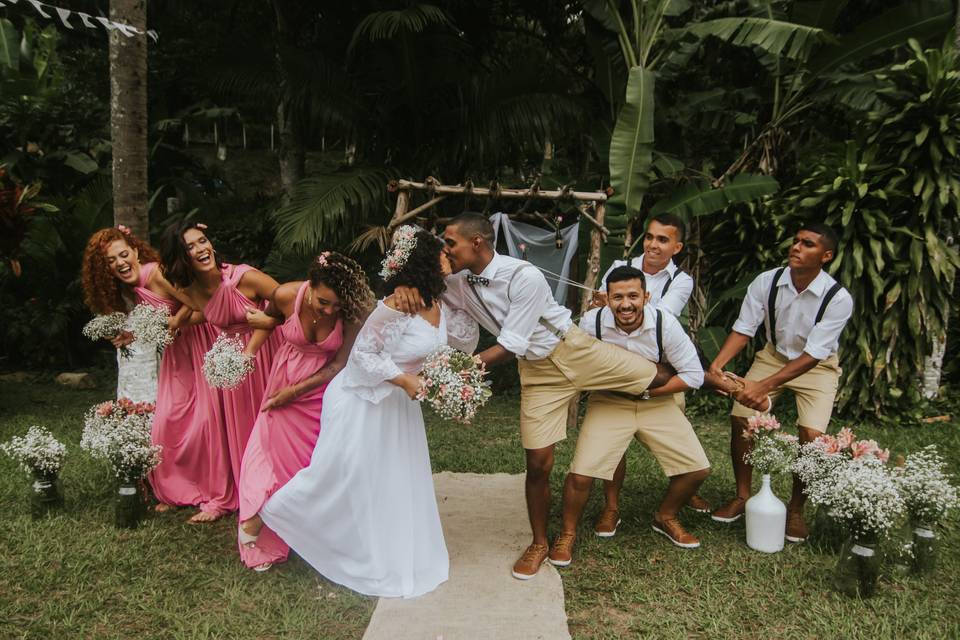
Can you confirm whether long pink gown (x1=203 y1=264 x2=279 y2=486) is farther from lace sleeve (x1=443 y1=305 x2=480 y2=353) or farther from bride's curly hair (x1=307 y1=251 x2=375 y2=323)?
lace sleeve (x1=443 y1=305 x2=480 y2=353)

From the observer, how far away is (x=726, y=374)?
4.71 metres

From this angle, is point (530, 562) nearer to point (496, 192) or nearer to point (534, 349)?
point (534, 349)

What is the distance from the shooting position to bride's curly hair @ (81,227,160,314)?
4.86m

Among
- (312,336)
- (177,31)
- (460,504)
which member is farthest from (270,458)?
(177,31)

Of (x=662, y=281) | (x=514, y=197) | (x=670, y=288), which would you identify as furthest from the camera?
(x=514, y=197)

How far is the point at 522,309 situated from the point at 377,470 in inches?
46.2

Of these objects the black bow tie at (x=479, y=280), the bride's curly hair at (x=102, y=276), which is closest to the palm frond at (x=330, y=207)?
the bride's curly hair at (x=102, y=276)

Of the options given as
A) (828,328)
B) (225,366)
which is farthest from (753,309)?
(225,366)

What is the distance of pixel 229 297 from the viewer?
462 cm

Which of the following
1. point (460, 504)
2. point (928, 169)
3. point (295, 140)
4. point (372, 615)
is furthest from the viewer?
point (295, 140)

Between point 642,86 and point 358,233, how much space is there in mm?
3689

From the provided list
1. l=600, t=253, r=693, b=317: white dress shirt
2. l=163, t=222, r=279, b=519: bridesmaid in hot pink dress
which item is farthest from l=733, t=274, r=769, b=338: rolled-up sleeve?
l=163, t=222, r=279, b=519: bridesmaid in hot pink dress

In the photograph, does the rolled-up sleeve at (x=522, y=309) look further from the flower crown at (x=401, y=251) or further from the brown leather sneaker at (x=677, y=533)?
the brown leather sneaker at (x=677, y=533)

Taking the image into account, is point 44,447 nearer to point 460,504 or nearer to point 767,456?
point 460,504
